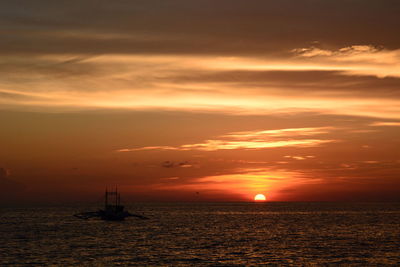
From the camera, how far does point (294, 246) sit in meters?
94.9

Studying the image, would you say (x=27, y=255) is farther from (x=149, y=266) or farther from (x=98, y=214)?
(x=98, y=214)

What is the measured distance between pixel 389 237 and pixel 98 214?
10084 cm

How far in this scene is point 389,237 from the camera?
371 ft

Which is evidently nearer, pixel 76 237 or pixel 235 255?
pixel 235 255

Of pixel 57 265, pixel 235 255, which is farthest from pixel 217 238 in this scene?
pixel 57 265

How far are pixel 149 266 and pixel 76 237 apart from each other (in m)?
46.8

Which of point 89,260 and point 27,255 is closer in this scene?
point 89,260

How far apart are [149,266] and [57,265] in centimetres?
1284

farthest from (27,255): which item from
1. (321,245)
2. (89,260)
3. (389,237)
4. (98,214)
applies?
(98,214)

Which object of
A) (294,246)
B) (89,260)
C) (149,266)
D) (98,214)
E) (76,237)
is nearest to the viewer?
(149,266)

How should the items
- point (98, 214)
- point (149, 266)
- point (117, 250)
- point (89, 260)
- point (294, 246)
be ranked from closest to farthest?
1. point (149, 266)
2. point (89, 260)
3. point (117, 250)
4. point (294, 246)
5. point (98, 214)

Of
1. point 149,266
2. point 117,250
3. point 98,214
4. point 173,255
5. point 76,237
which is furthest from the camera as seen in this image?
point 98,214

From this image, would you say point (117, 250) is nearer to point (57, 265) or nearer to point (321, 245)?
point (57, 265)

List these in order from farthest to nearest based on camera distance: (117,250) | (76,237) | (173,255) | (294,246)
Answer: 1. (76,237)
2. (294,246)
3. (117,250)
4. (173,255)
